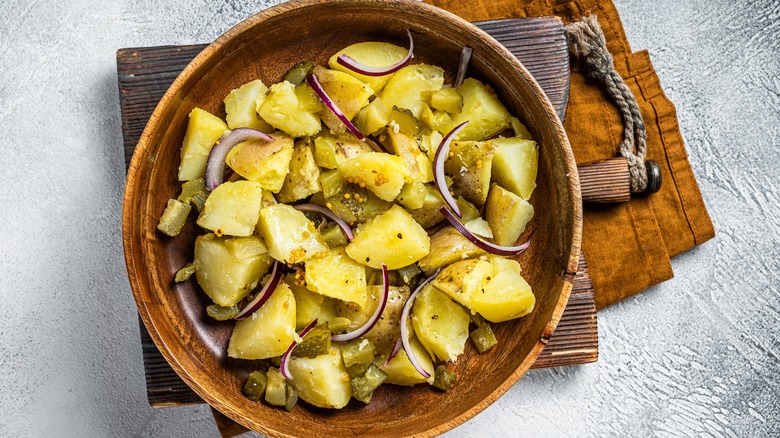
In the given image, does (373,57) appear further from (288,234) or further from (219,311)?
(219,311)

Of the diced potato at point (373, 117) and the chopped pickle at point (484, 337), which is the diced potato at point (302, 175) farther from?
the chopped pickle at point (484, 337)

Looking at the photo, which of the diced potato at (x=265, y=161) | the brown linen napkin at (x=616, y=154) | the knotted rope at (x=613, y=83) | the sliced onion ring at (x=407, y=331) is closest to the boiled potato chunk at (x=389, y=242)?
the sliced onion ring at (x=407, y=331)

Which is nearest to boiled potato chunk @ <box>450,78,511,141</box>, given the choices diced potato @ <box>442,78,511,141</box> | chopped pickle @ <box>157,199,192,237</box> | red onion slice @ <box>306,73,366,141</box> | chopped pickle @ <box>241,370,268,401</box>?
diced potato @ <box>442,78,511,141</box>

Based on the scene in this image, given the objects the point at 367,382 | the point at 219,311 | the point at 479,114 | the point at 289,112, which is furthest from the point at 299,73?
the point at 367,382

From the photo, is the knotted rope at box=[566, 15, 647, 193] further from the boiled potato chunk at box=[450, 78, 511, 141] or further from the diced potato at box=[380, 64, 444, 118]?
the diced potato at box=[380, 64, 444, 118]

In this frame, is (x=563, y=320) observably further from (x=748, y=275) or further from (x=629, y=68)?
(x=629, y=68)

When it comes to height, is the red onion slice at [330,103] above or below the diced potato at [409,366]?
above
